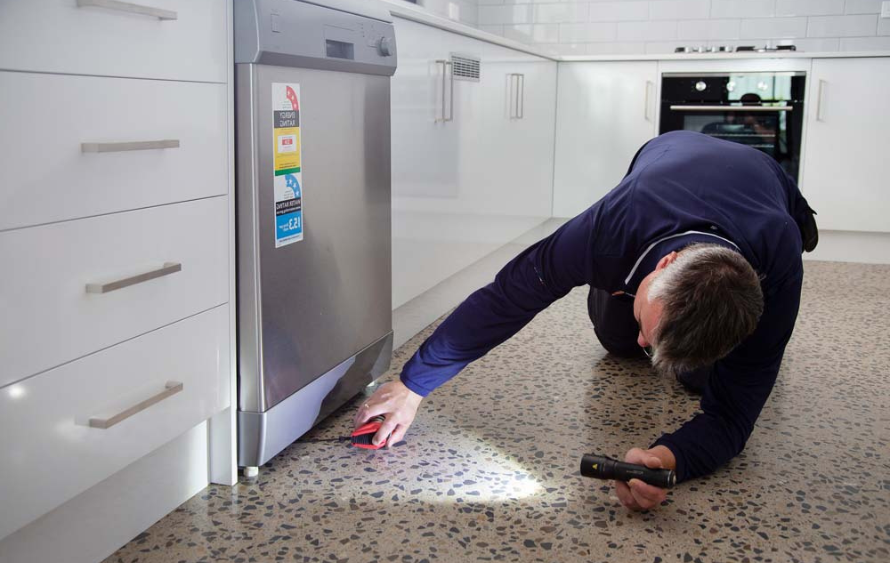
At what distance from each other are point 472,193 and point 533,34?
252 cm

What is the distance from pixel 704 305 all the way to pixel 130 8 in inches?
34.2

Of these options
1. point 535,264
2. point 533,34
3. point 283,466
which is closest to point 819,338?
point 535,264

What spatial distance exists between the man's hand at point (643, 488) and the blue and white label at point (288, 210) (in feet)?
2.39

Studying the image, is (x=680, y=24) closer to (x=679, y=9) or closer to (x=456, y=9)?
(x=679, y=9)

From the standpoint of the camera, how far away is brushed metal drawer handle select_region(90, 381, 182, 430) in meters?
1.20

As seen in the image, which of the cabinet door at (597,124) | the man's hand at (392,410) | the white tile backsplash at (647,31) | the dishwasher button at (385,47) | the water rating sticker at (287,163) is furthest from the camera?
the white tile backsplash at (647,31)

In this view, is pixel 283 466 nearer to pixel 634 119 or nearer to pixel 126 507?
pixel 126 507

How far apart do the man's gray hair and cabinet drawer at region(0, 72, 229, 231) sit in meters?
0.74

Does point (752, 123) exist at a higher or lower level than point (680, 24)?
lower

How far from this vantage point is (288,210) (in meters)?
1.60

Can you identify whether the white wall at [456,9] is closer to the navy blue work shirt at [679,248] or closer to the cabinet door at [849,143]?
the cabinet door at [849,143]

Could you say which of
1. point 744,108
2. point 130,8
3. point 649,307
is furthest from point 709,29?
point 130,8

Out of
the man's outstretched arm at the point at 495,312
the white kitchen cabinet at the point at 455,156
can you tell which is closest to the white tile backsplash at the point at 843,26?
the white kitchen cabinet at the point at 455,156

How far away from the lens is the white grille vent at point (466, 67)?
2.74 meters
